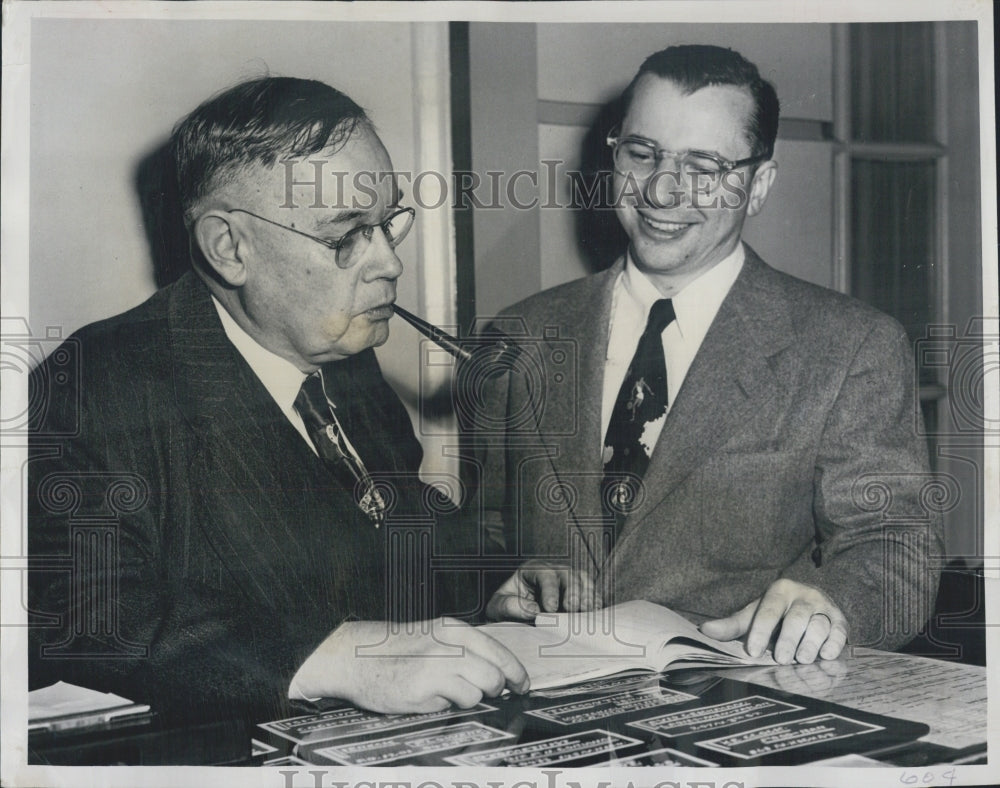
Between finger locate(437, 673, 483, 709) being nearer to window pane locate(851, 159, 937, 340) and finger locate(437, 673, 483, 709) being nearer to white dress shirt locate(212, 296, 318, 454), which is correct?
white dress shirt locate(212, 296, 318, 454)

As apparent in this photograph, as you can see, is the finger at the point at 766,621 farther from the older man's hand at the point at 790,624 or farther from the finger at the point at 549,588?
the finger at the point at 549,588

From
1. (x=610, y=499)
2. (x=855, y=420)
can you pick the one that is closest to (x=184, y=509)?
(x=610, y=499)

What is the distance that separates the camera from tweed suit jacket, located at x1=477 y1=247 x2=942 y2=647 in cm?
161

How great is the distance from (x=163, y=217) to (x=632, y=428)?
86 cm

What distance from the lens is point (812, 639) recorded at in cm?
160

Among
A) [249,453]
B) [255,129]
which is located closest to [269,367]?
[249,453]

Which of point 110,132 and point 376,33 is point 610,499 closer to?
point 376,33

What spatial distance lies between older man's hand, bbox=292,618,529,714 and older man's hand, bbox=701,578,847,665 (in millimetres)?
359

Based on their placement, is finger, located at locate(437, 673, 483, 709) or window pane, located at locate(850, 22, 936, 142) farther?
window pane, located at locate(850, 22, 936, 142)

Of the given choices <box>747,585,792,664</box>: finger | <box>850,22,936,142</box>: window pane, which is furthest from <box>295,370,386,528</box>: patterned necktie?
<box>850,22,936,142</box>: window pane

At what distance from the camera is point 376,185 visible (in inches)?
63.5

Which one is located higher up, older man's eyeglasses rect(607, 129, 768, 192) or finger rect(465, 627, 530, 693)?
older man's eyeglasses rect(607, 129, 768, 192)

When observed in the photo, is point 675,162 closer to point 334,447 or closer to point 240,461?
point 334,447

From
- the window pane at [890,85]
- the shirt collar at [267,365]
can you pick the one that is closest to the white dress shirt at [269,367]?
the shirt collar at [267,365]
